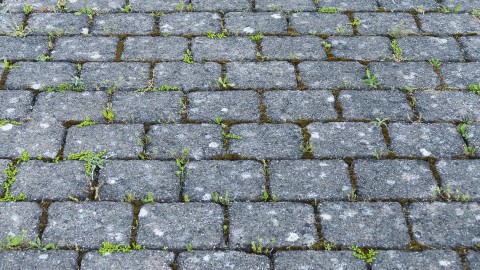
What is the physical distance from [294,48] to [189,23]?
0.77 m

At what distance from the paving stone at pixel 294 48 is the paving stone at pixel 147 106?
2.45 feet

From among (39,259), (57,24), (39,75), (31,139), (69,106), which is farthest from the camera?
(57,24)

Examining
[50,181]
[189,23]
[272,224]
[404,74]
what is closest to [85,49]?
[189,23]

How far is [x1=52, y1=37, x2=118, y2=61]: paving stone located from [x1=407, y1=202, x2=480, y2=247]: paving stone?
7.13ft

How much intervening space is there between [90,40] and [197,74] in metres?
0.83

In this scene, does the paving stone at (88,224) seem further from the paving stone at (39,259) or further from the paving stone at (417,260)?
the paving stone at (417,260)

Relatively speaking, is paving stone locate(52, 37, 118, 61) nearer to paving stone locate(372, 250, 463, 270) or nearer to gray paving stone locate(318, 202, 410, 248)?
gray paving stone locate(318, 202, 410, 248)

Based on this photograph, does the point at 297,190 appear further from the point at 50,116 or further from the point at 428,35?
the point at 428,35

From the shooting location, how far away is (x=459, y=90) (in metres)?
3.97

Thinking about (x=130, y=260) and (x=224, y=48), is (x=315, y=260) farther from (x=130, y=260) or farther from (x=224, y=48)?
(x=224, y=48)

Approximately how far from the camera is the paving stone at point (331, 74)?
402 centimetres

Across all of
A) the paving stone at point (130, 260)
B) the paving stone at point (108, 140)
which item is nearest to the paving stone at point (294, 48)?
the paving stone at point (108, 140)

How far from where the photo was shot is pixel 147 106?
12.6 ft

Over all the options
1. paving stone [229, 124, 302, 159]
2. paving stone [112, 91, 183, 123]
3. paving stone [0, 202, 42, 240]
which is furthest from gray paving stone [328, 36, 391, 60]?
paving stone [0, 202, 42, 240]
